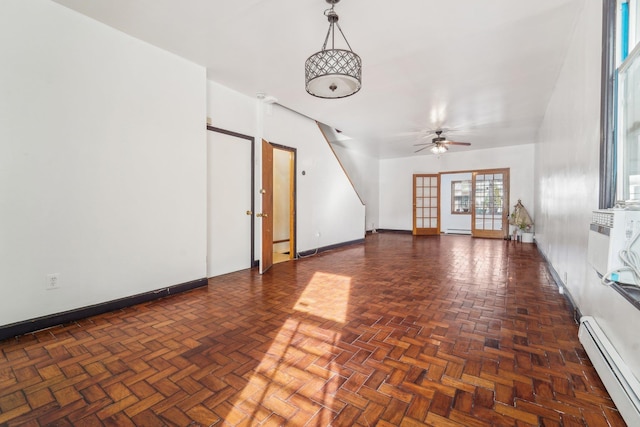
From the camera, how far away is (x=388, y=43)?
300 centimetres

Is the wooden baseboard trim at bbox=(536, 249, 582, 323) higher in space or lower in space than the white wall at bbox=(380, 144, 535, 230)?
lower

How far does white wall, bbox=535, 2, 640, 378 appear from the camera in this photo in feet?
5.36

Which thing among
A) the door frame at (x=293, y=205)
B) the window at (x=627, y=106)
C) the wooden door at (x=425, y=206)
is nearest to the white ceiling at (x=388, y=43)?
the window at (x=627, y=106)

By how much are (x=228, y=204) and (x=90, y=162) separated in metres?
1.74

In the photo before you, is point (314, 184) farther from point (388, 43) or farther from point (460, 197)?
point (460, 197)

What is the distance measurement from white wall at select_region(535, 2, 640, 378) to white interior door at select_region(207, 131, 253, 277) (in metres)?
3.80

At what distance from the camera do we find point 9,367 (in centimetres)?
185

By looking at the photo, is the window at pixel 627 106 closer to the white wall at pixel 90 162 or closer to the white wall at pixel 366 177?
the white wall at pixel 90 162

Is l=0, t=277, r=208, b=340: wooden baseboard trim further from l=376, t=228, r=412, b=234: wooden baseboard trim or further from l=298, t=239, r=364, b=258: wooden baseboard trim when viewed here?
l=376, t=228, r=412, b=234: wooden baseboard trim

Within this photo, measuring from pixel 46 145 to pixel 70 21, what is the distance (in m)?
1.09

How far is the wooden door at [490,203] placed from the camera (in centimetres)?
831

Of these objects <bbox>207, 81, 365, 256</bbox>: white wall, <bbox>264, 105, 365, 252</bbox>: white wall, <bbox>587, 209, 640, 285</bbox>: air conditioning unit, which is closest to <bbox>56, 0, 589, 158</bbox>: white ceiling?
<bbox>207, 81, 365, 256</bbox>: white wall

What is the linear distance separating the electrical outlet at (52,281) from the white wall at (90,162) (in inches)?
1.4

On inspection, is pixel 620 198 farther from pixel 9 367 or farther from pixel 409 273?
pixel 9 367
